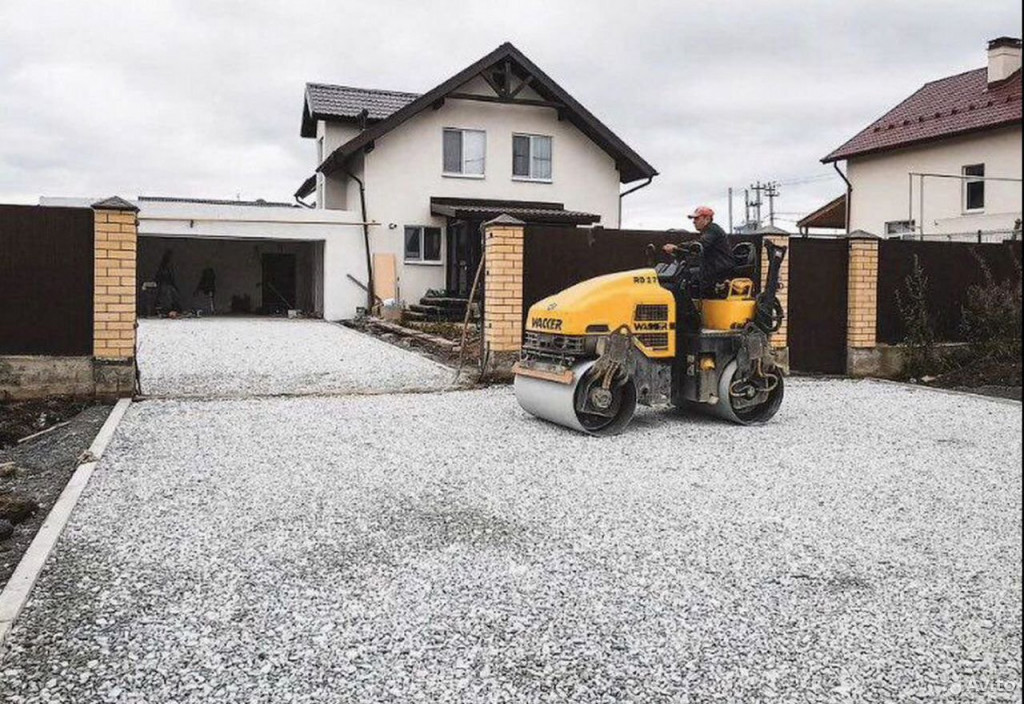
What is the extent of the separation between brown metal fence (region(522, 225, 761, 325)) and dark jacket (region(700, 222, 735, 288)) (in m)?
2.91

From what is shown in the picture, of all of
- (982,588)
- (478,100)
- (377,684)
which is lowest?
(377,684)

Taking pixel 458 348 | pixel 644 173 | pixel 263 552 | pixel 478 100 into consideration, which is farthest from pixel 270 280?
pixel 263 552

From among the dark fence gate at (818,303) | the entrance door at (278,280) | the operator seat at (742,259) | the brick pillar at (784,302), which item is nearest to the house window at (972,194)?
the dark fence gate at (818,303)

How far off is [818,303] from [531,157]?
46.6 ft

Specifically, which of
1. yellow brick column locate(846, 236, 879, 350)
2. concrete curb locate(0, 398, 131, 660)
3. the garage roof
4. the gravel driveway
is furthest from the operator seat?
the garage roof

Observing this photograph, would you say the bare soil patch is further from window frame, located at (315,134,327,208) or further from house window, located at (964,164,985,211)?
house window, located at (964,164,985,211)

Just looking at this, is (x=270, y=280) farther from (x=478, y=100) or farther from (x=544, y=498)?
(x=544, y=498)

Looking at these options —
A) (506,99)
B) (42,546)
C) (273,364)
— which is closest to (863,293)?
(273,364)

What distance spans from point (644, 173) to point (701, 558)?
72.1ft

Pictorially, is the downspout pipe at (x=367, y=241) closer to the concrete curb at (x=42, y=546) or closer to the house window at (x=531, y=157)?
the house window at (x=531, y=157)

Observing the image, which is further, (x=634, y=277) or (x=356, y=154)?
(x=356, y=154)

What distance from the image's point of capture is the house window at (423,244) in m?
23.8

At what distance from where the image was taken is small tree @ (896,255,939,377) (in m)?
11.4

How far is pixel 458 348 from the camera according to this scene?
1367 centimetres
